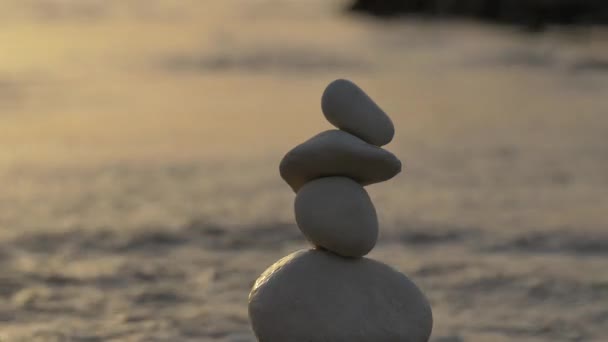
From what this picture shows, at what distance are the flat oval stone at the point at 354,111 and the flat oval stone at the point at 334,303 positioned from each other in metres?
0.55

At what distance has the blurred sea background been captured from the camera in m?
6.64

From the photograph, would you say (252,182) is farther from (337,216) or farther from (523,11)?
(523,11)

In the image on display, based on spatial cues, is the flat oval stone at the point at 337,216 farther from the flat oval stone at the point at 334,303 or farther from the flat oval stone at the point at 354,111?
the flat oval stone at the point at 354,111

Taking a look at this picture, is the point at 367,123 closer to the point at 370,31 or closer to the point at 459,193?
the point at 459,193

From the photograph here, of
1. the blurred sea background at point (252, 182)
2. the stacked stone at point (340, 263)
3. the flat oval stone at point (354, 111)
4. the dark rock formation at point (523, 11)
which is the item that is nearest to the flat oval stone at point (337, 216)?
the stacked stone at point (340, 263)

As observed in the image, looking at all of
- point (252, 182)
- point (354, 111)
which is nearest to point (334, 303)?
point (354, 111)

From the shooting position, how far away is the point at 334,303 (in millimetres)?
4641

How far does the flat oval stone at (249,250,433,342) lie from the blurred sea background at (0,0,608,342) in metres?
1.22

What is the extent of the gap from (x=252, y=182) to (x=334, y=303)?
5.37 meters

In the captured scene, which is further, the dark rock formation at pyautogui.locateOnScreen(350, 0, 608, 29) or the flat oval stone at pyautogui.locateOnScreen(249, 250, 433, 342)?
the dark rock formation at pyautogui.locateOnScreen(350, 0, 608, 29)

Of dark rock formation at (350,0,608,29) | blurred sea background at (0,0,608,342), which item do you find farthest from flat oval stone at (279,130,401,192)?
dark rock formation at (350,0,608,29)

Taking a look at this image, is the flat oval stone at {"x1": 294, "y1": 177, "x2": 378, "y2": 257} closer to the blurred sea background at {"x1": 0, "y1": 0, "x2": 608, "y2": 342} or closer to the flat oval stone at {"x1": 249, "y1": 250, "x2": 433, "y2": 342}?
the flat oval stone at {"x1": 249, "y1": 250, "x2": 433, "y2": 342}

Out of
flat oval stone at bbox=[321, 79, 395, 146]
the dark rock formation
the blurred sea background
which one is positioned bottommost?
the blurred sea background

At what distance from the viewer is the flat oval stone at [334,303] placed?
4617 millimetres
